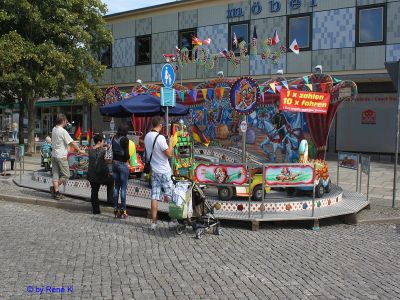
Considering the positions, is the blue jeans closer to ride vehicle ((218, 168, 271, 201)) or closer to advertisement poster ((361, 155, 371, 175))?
ride vehicle ((218, 168, 271, 201))

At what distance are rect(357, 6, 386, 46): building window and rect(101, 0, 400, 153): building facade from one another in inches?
1.6

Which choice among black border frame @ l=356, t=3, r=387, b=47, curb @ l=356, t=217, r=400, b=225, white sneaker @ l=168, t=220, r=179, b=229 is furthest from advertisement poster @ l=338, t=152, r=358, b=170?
black border frame @ l=356, t=3, r=387, b=47

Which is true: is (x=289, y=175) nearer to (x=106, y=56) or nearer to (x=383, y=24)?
(x=383, y=24)

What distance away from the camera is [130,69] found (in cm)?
2892

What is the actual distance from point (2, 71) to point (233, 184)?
15345 millimetres

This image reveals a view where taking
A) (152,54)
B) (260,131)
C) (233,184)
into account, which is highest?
(152,54)

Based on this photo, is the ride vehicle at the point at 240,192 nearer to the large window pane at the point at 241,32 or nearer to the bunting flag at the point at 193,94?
the bunting flag at the point at 193,94

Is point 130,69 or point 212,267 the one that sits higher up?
point 130,69

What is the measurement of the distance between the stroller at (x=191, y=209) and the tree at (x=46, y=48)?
49.0ft

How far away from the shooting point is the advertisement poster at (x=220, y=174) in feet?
27.8

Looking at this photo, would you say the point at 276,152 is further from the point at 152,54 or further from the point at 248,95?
the point at 152,54

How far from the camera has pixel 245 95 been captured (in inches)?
442

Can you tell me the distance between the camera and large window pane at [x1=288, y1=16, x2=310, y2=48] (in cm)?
2217

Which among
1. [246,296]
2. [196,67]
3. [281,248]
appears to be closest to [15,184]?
[281,248]
